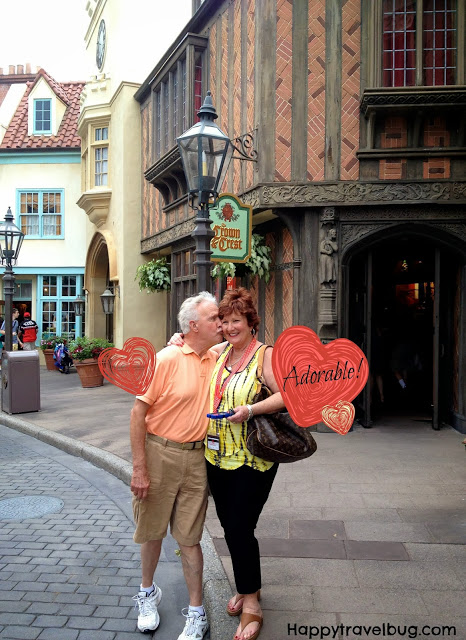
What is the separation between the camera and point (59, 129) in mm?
23141

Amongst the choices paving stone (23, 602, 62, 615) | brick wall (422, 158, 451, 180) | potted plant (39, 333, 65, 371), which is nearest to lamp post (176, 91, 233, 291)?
paving stone (23, 602, 62, 615)

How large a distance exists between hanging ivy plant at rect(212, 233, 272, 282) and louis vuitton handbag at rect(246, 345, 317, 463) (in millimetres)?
6692

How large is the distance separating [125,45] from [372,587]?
52.9ft

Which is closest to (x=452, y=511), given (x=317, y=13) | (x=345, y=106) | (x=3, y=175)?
(x=345, y=106)

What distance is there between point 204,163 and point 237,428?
10.1 ft

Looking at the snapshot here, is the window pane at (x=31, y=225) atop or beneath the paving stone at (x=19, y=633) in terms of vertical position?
atop

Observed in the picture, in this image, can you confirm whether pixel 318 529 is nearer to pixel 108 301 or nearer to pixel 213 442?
pixel 213 442

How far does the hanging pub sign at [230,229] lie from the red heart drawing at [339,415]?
4.15 metres

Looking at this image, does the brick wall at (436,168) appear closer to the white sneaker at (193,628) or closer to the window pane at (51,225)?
the white sneaker at (193,628)

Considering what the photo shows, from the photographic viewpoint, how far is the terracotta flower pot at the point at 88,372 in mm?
14977

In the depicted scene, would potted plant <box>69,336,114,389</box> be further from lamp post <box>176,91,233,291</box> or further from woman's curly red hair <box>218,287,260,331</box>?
woman's curly red hair <box>218,287,260,331</box>

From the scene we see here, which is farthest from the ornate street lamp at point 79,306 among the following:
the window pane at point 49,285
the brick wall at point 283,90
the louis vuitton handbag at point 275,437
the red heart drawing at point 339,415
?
the red heart drawing at point 339,415

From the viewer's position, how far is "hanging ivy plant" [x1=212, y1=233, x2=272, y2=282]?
32.8 feet

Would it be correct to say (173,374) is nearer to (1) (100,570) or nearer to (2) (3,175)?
(1) (100,570)
